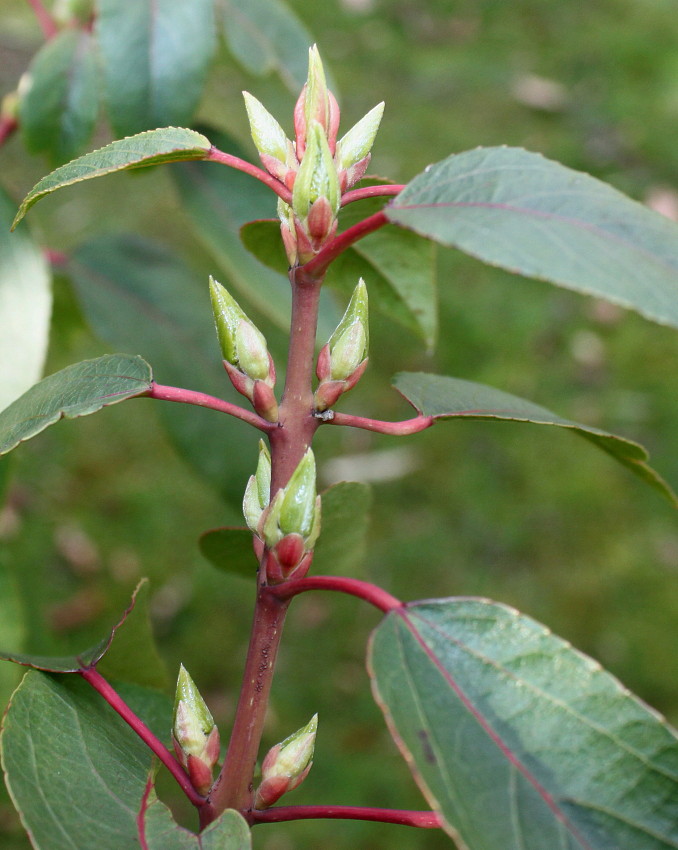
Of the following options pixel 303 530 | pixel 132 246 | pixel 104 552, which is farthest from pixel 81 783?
pixel 104 552

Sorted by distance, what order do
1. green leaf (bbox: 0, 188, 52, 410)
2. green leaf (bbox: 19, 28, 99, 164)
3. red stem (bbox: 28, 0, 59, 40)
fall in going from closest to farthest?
green leaf (bbox: 0, 188, 52, 410) → green leaf (bbox: 19, 28, 99, 164) → red stem (bbox: 28, 0, 59, 40)

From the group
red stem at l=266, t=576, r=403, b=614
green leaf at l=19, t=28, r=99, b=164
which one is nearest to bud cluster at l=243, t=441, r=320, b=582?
red stem at l=266, t=576, r=403, b=614

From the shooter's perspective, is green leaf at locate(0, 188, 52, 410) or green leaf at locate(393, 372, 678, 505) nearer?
green leaf at locate(393, 372, 678, 505)

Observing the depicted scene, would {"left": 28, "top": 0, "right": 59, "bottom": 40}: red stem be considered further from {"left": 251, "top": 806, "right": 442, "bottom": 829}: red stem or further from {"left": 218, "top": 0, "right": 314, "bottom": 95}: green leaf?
{"left": 251, "top": 806, "right": 442, "bottom": 829}: red stem

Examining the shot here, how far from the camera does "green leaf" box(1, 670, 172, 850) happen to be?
0.49 m

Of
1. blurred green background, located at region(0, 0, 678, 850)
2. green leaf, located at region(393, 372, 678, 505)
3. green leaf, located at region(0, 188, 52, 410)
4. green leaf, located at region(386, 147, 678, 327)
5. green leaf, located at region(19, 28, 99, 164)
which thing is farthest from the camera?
blurred green background, located at region(0, 0, 678, 850)

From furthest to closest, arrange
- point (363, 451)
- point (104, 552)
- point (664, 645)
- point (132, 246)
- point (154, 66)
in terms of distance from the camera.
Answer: point (363, 451), point (104, 552), point (664, 645), point (132, 246), point (154, 66)

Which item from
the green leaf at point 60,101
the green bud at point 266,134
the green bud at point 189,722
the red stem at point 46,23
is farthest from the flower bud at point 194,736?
the red stem at point 46,23

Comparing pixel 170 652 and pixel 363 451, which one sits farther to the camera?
pixel 363 451

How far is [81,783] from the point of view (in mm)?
528

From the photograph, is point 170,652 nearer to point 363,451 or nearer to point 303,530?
point 363,451

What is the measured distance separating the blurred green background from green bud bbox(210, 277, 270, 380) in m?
0.82

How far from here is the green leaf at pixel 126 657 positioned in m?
0.59

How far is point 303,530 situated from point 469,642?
0.41ft
